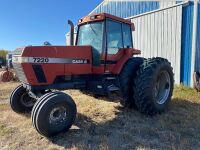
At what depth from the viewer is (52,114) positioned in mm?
5164

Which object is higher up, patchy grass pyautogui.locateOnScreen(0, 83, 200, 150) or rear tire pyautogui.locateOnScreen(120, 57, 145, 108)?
rear tire pyautogui.locateOnScreen(120, 57, 145, 108)

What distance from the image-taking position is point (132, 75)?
6.64 metres

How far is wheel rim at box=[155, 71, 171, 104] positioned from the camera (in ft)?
23.3

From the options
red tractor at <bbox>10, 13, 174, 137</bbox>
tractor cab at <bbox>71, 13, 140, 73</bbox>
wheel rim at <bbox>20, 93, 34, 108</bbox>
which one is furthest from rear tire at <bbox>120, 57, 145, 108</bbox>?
wheel rim at <bbox>20, 93, 34, 108</bbox>

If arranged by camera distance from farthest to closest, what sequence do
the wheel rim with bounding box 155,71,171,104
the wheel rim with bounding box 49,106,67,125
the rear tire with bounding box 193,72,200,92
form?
the rear tire with bounding box 193,72,200,92, the wheel rim with bounding box 155,71,171,104, the wheel rim with bounding box 49,106,67,125

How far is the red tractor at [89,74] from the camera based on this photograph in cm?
525

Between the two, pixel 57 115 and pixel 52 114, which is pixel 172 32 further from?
pixel 52 114

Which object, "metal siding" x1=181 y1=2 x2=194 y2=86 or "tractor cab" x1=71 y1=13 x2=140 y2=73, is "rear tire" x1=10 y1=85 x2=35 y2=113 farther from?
"metal siding" x1=181 y1=2 x2=194 y2=86

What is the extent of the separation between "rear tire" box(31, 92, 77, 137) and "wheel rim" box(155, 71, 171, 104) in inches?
104

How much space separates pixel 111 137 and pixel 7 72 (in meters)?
11.2

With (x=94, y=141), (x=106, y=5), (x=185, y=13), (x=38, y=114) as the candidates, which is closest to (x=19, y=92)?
(x=38, y=114)

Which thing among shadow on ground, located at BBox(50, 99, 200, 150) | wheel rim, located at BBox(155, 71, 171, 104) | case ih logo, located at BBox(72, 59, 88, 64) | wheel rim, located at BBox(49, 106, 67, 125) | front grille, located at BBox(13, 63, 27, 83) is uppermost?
case ih logo, located at BBox(72, 59, 88, 64)

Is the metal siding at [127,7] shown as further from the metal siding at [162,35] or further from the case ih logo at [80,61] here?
the case ih logo at [80,61]

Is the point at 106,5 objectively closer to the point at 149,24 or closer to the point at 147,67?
the point at 149,24
